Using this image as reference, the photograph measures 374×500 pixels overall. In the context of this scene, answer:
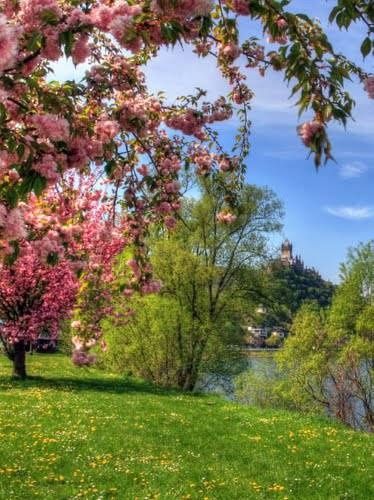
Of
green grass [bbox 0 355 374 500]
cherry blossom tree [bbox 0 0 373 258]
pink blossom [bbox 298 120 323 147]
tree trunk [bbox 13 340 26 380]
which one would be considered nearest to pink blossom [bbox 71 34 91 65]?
cherry blossom tree [bbox 0 0 373 258]

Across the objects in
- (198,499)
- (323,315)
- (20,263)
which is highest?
(20,263)

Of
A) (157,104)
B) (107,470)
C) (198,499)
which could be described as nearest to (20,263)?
(107,470)

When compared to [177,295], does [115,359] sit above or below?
below

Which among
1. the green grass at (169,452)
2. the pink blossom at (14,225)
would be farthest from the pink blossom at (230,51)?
the green grass at (169,452)

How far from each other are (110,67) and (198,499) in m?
6.76

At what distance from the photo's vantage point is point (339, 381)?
27.0m

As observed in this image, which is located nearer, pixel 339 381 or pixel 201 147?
pixel 201 147

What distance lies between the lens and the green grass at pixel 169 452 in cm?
965

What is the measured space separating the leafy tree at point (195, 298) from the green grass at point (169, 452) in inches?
437

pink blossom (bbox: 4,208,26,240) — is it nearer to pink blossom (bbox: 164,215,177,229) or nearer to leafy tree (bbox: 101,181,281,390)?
pink blossom (bbox: 164,215,177,229)

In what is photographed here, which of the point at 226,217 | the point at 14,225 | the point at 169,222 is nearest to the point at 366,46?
the point at 14,225

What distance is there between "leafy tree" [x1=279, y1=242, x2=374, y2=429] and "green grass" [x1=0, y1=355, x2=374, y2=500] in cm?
898

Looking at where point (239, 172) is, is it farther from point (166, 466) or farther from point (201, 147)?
point (166, 466)

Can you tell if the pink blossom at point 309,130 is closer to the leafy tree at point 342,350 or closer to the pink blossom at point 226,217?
the pink blossom at point 226,217
